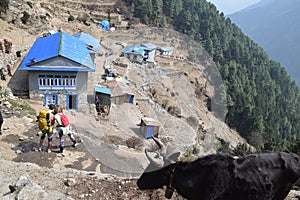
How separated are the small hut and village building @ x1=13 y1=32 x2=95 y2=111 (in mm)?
1988

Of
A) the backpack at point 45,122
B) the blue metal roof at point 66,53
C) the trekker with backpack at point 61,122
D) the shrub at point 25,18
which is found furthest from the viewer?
the shrub at point 25,18

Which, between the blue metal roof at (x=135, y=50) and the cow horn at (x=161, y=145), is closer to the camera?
the cow horn at (x=161, y=145)

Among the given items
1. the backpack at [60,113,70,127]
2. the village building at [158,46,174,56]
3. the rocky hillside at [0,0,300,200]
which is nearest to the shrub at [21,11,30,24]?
the rocky hillside at [0,0,300,200]

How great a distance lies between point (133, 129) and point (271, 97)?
250ft

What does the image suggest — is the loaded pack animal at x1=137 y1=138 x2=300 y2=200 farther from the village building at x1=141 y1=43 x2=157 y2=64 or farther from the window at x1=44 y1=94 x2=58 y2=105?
the window at x1=44 y1=94 x2=58 y2=105

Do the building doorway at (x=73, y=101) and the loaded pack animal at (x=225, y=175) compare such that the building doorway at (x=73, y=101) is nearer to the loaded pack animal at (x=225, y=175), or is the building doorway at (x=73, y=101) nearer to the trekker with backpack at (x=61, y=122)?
the trekker with backpack at (x=61, y=122)

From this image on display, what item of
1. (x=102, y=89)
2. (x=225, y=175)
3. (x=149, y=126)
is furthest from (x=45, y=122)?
(x=225, y=175)

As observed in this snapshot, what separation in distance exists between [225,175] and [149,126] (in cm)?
179

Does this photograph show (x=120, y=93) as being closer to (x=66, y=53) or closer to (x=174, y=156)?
(x=174, y=156)

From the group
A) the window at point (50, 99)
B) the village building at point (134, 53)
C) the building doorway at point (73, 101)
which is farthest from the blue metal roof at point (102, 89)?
the window at point (50, 99)

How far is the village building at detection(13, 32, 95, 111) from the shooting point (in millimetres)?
6482

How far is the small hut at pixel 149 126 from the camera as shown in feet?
14.0

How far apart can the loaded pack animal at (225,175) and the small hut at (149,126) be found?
547 mm

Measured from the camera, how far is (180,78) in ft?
15.0
